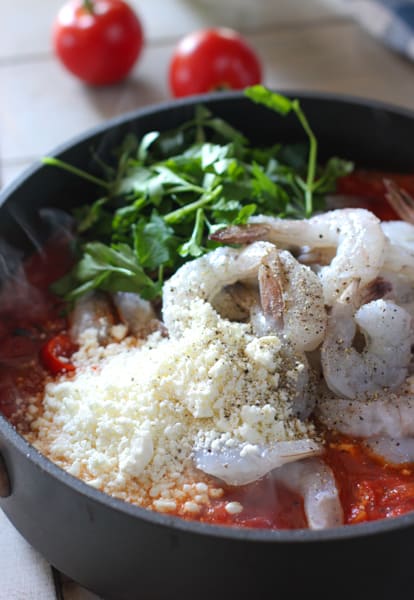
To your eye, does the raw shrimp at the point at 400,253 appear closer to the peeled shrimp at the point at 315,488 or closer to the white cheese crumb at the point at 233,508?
the peeled shrimp at the point at 315,488

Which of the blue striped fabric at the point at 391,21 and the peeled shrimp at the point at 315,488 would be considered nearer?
the peeled shrimp at the point at 315,488

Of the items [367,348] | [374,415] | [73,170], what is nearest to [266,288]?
[367,348]

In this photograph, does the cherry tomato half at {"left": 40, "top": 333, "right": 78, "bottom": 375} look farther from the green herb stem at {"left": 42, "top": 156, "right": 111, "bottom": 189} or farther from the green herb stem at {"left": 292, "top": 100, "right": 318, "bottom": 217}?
the green herb stem at {"left": 292, "top": 100, "right": 318, "bottom": 217}

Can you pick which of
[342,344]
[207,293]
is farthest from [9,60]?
[342,344]

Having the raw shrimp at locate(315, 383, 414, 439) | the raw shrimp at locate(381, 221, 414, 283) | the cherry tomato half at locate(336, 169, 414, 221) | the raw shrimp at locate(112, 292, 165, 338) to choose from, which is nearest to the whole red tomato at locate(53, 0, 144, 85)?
the cherry tomato half at locate(336, 169, 414, 221)

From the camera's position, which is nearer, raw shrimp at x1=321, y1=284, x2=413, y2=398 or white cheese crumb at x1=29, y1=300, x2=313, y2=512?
white cheese crumb at x1=29, y1=300, x2=313, y2=512

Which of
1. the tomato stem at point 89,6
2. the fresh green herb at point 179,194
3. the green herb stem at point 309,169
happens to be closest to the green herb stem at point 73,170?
the fresh green herb at point 179,194
